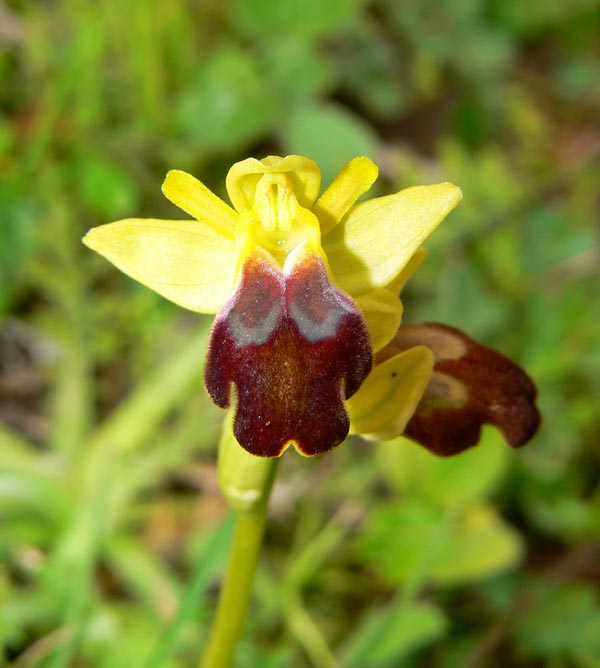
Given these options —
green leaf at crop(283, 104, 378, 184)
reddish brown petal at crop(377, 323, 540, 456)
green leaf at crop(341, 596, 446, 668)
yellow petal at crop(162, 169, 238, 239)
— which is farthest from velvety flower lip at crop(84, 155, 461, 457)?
green leaf at crop(283, 104, 378, 184)

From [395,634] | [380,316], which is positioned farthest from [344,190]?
[395,634]

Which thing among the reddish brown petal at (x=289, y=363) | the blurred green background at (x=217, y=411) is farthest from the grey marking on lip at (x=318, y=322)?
the blurred green background at (x=217, y=411)

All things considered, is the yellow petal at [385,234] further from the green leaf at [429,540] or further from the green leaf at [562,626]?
the green leaf at [562,626]

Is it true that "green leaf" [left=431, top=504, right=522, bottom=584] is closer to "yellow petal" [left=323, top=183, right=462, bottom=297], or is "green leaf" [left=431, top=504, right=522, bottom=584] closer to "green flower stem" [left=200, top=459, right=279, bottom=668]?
"green flower stem" [left=200, top=459, right=279, bottom=668]

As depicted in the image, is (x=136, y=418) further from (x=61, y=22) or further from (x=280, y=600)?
(x=61, y=22)

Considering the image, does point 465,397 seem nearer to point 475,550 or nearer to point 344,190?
point 344,190

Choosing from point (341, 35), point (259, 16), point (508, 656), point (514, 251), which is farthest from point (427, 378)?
point (341, 35)
